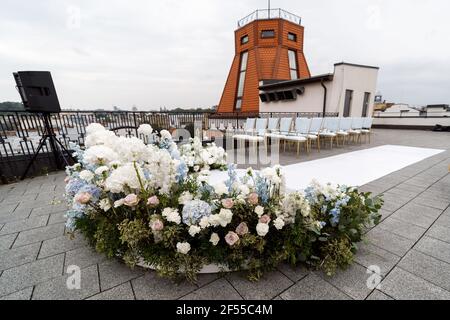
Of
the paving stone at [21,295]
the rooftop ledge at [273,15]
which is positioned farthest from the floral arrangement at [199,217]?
the rooftop ledge at [273,15]

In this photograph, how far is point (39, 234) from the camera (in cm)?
173

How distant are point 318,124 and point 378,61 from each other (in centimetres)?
833

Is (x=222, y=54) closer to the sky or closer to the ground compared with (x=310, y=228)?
closer to the sky

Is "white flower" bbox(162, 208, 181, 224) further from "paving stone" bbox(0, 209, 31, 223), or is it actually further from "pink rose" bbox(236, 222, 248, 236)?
"paving stone" bbox(0, 209, 31, 223)

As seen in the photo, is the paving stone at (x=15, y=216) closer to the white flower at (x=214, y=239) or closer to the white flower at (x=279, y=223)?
the white flower at (x=214, y=239)

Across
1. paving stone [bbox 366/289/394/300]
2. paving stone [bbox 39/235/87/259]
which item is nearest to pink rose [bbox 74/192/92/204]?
paving stone [bbox 39/235/87/259]

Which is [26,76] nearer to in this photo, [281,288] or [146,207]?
[146,207]

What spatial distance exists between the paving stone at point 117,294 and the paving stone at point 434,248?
2.14 metres

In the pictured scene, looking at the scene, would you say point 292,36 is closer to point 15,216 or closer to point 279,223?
point 279,223

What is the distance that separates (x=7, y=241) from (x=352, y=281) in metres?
2.83

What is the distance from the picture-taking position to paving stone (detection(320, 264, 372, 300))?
1.08m

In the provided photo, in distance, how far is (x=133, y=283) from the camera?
118cm

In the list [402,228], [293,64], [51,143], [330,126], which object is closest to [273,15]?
[293,64]
